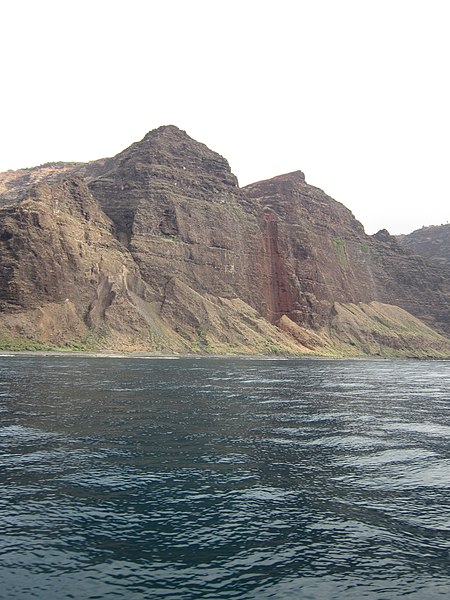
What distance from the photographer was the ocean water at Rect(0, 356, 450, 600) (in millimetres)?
13922

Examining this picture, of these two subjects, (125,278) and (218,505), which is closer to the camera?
(218,505)

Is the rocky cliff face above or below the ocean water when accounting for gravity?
above

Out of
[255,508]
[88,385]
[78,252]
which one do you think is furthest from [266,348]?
[255,508]

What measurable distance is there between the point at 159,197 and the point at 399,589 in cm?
18560

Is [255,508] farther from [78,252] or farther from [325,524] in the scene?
[78,252]

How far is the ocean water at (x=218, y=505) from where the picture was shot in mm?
13922

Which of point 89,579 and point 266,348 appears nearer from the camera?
point 89,579

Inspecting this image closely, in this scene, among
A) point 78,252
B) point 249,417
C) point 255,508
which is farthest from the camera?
point 78,252

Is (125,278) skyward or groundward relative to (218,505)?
skyward

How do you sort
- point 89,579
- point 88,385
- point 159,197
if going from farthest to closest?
point 159,197 < point 88,385 < point 89,579

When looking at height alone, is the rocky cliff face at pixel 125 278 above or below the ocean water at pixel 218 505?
above

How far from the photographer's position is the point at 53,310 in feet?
464

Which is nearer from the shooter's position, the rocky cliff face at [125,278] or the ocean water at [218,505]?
the ocean water at [218,505]

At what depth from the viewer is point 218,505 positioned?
19.6 m
